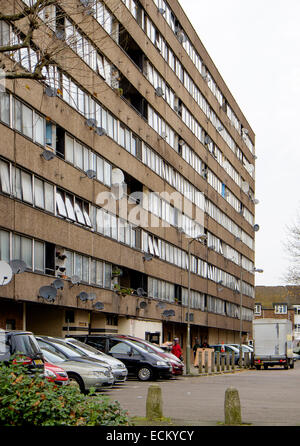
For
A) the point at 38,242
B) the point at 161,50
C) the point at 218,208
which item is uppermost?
the point at 161,50

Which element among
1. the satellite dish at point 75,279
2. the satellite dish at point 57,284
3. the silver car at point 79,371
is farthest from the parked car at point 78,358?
the satellite dish at point 75,279

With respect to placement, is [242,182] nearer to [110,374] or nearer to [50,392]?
[110,374]

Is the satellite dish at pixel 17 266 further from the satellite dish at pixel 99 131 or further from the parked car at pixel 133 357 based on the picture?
the satellite dish at pixel 99 131

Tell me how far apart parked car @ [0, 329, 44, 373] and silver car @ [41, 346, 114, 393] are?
11.9 ft

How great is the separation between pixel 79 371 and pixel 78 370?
0.13 ft

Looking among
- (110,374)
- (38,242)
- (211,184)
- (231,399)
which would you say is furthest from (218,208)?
(231,399)

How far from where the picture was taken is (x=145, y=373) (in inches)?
1156

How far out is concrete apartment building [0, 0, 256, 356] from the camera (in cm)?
2884

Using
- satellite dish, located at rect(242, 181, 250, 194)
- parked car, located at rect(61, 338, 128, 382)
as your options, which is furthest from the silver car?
satellite dish, located at rect(242, 181, 250, 194)

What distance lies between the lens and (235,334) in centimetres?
8288

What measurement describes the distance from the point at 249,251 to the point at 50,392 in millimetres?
78103

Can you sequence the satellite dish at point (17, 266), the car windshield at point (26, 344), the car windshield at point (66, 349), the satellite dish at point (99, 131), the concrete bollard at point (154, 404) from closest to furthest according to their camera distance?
the concrete bollard at point (154, 404)
the car windshield at point (26, 344)
the car windshield at point (66, 349)
the satellite dish at point (17, 266)
the satellite dish at point (99, 131)

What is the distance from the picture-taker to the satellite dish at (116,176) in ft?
130

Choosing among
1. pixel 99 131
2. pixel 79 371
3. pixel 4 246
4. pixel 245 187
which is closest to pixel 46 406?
pixel 79 371
